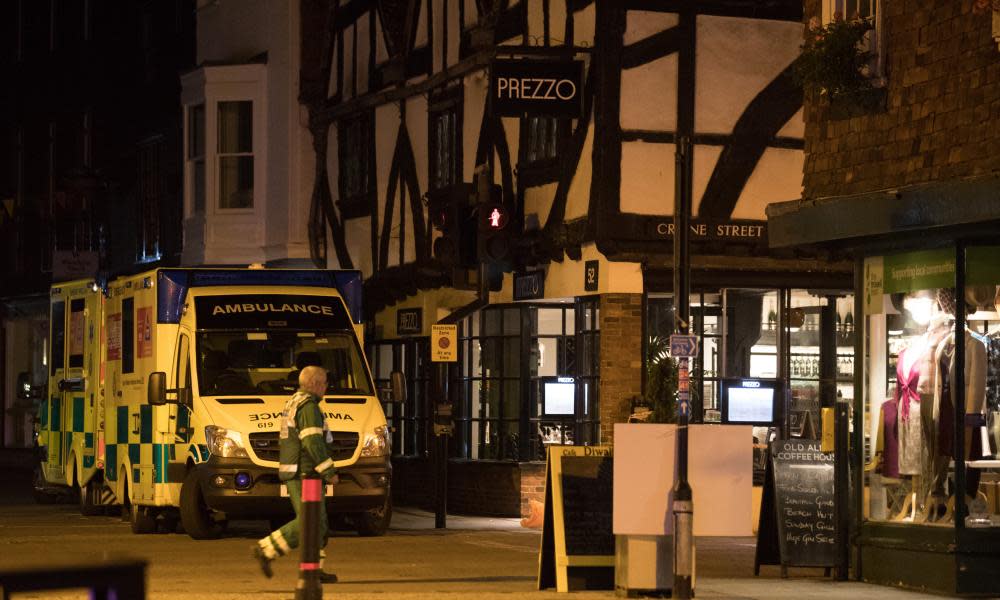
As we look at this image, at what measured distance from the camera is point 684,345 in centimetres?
1391

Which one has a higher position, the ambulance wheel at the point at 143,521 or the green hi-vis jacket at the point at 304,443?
the green hi-vis jacket at the point at 304,443

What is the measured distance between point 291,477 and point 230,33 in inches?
804

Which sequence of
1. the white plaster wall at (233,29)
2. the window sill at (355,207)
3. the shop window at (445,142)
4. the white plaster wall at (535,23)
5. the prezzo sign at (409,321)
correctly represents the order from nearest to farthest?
the white plaster wall at (535,23)
the shop window at (445,142)
the prezzo sign at (409,321)
the window sill at (355,207)
the white plaster wall at (233,29)

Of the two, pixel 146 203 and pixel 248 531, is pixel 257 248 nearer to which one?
pixel 146 203

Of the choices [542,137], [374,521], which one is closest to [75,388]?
[374,521]

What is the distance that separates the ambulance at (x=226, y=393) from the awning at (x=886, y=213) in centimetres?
562

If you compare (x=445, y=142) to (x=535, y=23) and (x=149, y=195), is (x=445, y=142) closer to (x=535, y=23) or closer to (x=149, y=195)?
(x=535, y=23)

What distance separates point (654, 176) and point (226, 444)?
6223 mm

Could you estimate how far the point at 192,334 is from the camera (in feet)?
66.6

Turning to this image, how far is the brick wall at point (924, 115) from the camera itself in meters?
13.9

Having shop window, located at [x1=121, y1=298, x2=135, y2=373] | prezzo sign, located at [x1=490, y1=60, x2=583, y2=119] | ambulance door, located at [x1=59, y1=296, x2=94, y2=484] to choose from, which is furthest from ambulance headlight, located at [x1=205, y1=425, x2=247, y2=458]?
prezzo sign, located at [x1=490, y1=60, x2=583, y2=119]

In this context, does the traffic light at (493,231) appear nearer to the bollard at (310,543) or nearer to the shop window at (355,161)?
the shop window at (355,161)

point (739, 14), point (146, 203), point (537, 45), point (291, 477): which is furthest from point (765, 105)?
point (146, 203)

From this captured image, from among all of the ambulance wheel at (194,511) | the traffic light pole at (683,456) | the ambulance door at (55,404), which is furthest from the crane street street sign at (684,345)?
the ambulance door at (55,404)
